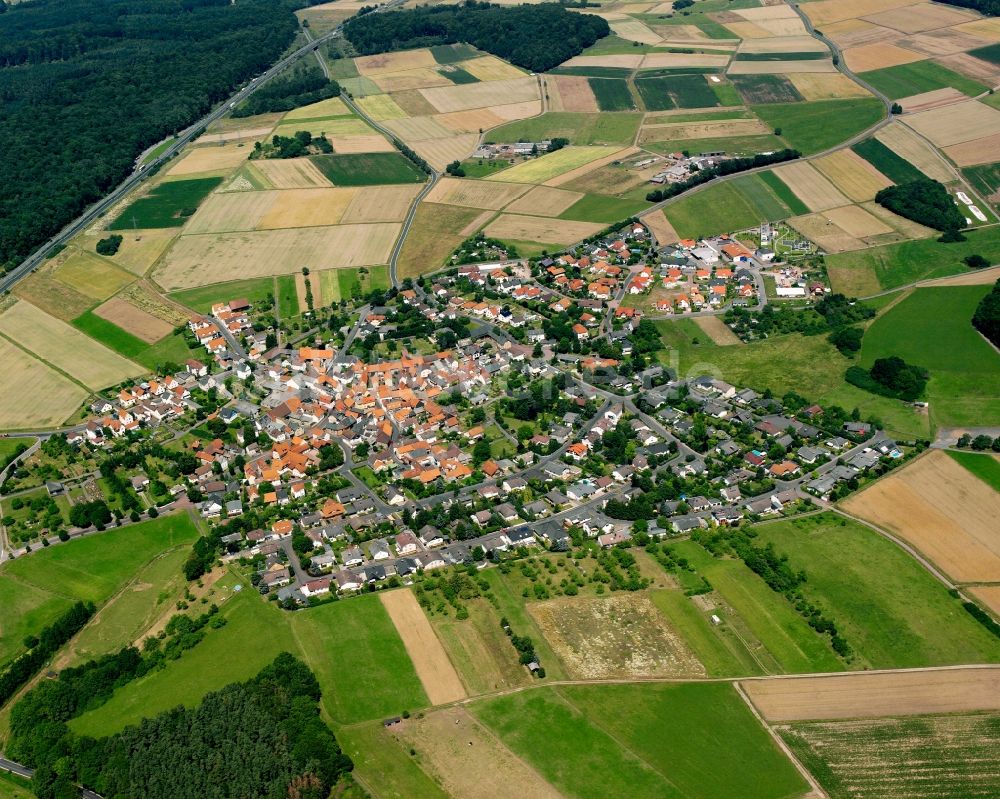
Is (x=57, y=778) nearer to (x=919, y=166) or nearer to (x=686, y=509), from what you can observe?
(x=686, y=509)

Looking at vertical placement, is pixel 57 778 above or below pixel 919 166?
below

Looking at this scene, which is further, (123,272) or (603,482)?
(123,272)

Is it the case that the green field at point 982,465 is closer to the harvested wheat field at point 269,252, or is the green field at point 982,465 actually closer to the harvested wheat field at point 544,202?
the harvested wheat field at point 544,202

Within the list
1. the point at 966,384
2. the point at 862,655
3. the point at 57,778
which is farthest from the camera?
the point at 966,384

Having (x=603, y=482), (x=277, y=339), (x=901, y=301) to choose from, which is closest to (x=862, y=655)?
(x=603, y=482)

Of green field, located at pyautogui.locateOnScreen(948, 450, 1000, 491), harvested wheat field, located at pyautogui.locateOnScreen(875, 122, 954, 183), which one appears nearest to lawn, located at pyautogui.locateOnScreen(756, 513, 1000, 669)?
green field, located at pyautogui.locateOnScreen(948, 450, 1000, 491)

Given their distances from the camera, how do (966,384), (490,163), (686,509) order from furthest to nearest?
(490,163)
(966,384)
(686,509)

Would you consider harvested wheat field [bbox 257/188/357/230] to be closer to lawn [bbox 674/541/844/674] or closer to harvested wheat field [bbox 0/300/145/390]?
harvested wheat field [bbox 0/300/145/390]
